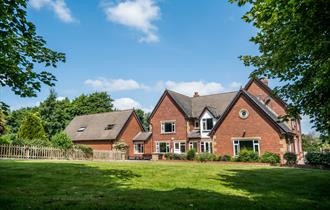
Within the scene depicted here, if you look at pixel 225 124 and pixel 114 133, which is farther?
pixel 114 133

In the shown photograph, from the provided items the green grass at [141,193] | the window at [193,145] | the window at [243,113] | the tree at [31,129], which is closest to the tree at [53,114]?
the tree at [31,129]

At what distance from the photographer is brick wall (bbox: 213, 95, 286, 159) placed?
105ft

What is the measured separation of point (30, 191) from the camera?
8742mm

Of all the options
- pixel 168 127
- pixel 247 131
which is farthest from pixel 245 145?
pixel 168 127

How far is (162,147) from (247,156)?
16.0 m

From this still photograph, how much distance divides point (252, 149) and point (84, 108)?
51.1 metres

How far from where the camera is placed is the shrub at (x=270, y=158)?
29.7 m

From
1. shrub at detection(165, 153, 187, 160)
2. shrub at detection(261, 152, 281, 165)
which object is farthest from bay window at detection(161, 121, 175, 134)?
shrub at detection(261, 152, 281, 165)

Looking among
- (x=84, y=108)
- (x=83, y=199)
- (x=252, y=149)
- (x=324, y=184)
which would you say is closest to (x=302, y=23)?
(x=83, y=199)

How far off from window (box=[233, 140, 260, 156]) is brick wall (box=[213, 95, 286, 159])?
1.57ft

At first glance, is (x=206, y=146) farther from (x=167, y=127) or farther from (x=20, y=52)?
(x=20, y=52)

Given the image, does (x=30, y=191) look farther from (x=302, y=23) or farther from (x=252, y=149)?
(x=252, y=149)

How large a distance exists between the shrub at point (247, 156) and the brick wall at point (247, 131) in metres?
2.05

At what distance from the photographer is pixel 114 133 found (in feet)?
151
